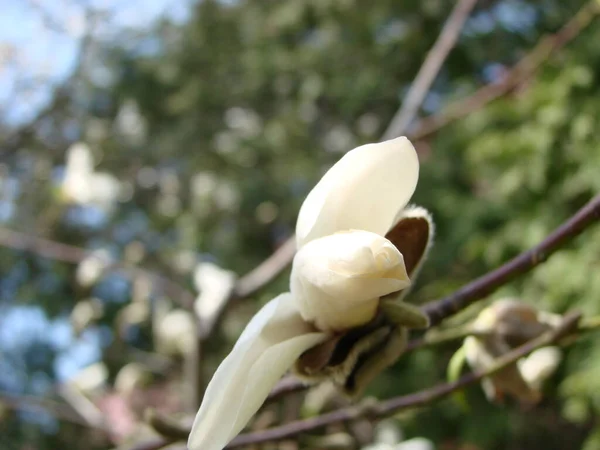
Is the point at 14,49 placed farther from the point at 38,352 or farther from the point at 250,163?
the point at 38,352

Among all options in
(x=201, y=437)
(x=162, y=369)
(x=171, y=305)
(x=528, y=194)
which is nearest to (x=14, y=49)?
(x=171, y=305)

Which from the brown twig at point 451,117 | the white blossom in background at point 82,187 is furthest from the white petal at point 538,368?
the white blossom in background at point 82,187

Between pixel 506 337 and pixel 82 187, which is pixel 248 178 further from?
pixel 506 337

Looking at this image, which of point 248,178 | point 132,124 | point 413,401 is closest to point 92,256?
point 413,401

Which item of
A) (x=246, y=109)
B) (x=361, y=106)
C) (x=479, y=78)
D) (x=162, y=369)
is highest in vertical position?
(x=246, y=109)

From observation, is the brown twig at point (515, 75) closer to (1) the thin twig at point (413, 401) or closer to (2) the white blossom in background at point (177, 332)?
(1) the thin twig at point (413, 401)

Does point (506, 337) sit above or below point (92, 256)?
below
